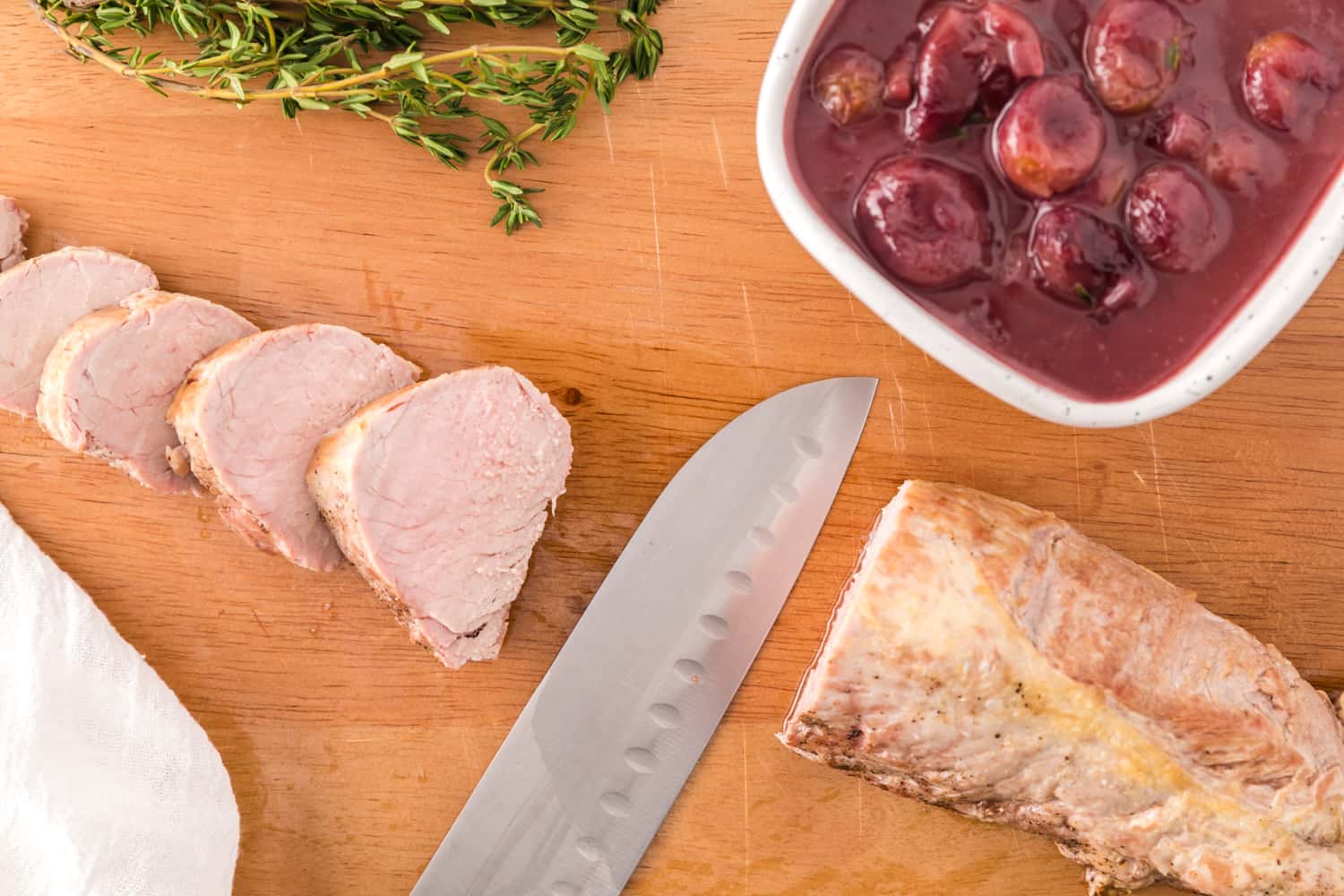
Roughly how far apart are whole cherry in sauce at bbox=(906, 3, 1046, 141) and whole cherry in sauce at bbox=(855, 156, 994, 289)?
11cm

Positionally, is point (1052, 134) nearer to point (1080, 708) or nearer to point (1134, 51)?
point (1134, 51)

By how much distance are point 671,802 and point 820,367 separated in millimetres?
1177

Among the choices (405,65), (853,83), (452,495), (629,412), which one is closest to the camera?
(853,83)

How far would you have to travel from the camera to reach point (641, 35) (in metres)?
2.58

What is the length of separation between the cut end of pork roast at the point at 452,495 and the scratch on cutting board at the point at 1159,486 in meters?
1.48

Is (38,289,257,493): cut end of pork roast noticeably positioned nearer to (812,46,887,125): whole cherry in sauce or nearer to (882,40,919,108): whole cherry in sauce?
(812,46,887,125): whole cherry in sauce

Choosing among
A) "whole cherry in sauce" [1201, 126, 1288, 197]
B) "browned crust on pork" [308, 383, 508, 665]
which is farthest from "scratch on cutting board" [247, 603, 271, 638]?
"whole cherry in sauce" [1201, 126, 1288, 197]

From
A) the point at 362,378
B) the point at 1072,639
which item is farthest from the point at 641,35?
the point at 1072,639

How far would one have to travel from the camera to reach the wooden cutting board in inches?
107

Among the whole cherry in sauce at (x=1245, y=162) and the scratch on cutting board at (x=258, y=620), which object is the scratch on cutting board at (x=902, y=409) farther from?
the scratch on cutting board at (x=258, y=620)

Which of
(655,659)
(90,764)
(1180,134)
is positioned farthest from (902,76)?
(90,764)

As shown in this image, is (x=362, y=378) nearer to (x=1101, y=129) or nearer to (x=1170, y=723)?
(x=1101, y=129)

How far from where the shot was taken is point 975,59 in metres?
1.94

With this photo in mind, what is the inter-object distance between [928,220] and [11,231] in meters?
2.29
